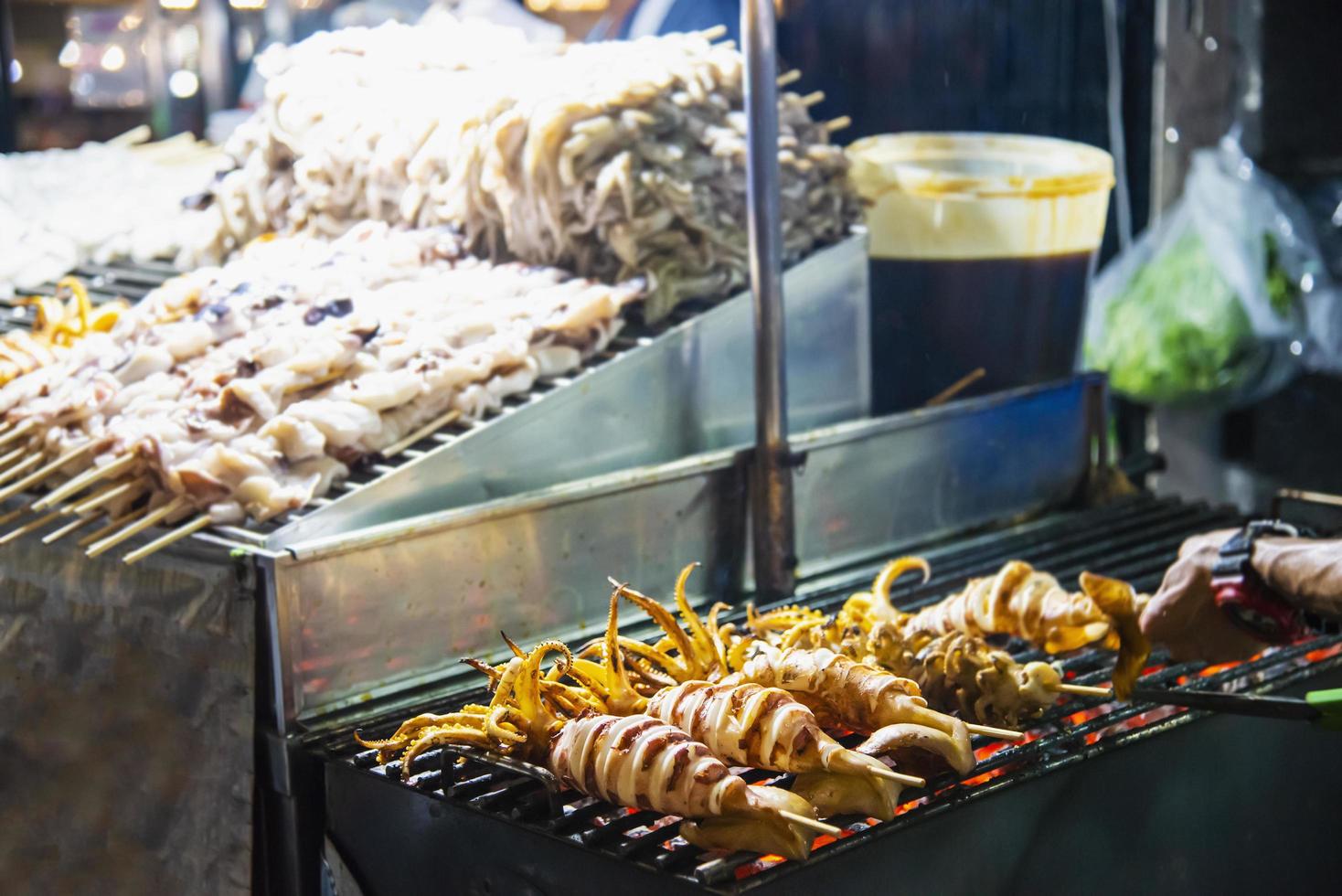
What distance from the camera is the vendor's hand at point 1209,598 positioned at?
3088 mm

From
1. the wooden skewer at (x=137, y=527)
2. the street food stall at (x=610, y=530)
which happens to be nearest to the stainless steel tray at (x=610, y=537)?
the street food stall at (x=610, y=530)

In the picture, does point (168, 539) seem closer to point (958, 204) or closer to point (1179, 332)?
point (958, 204)

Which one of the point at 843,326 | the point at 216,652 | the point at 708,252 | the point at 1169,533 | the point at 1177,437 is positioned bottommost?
the point at 1177,437

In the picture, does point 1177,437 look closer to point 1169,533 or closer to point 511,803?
point 1169,533

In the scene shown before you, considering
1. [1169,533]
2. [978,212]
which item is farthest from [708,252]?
[1169,533]

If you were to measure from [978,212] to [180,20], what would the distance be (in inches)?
228

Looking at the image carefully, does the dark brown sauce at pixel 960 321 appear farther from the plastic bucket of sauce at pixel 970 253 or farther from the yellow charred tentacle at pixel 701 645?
the yellow charred tentacle at pixel 701 645

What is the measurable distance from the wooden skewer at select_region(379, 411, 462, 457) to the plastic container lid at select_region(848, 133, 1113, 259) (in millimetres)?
1615

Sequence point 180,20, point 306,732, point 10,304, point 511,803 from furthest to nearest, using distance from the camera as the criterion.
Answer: point 180,20 < point 10,304 < point 306,732 < point 511,803

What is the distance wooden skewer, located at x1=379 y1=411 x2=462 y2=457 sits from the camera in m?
3.69

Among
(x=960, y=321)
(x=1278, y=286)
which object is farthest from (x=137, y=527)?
(x=1278, y=286)

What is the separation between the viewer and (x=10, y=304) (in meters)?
5.70

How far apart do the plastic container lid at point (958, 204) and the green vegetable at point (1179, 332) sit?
1.35 m

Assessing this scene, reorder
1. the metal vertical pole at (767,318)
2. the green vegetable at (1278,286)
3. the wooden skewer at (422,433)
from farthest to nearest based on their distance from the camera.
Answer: the green vegetable at (1278,286)
the metal vertical pole at (767,318)
the wooden skewer at (422,433)
